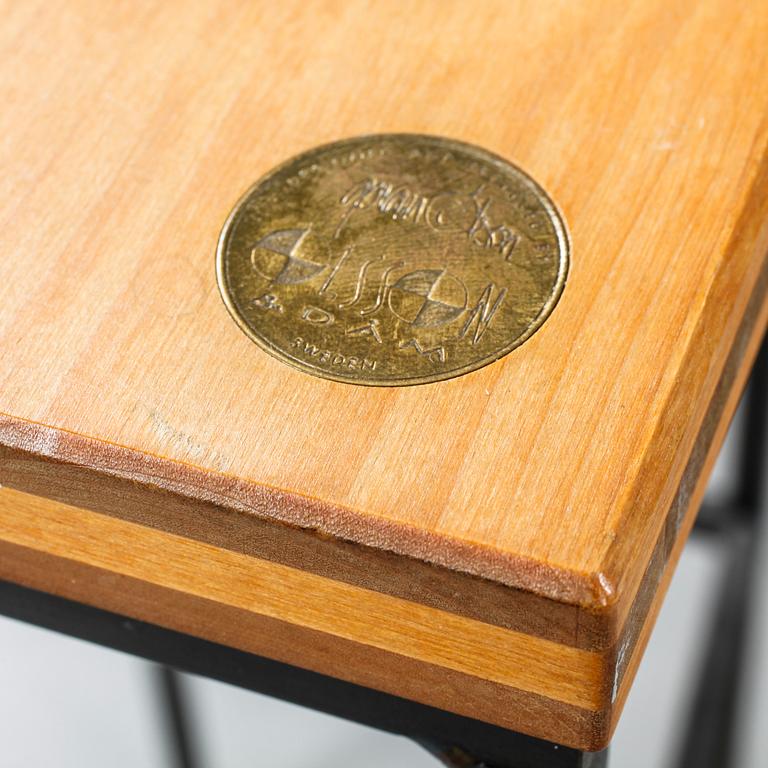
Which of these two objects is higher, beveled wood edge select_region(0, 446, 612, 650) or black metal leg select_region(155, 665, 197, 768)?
beveled wood edge select_region(0, 446, 612, 650)

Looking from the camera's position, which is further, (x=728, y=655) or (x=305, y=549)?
(x=728, y=655)

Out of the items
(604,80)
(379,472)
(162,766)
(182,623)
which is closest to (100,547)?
(182,623)

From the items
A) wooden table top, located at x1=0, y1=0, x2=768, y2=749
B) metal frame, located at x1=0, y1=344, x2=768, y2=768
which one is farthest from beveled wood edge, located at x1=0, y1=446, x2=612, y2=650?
metal frame, located at x1=0, y1=344, x2=768, y2=768

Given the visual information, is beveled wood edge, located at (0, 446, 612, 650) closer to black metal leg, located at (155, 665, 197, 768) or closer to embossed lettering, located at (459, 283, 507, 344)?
embossed lettering, located at (459, 283, 507, 344)

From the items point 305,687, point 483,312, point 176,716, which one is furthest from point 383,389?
point 176,716

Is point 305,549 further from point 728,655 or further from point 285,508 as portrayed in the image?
point 728,655

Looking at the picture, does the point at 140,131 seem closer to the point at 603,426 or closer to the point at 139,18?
the point at 139,18
